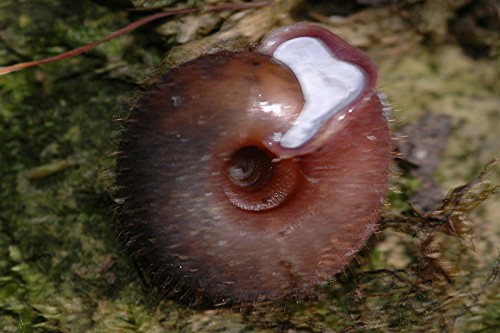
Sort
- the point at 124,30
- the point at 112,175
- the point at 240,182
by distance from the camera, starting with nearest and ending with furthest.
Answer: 1. the point at 240,182
2. the point at 112,175
3. the point at 124,30

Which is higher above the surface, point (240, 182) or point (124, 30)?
point (124, 30)

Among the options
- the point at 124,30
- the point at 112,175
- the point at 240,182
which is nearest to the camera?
the point at 240,182

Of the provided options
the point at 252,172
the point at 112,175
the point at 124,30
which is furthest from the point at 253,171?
the point at 124,30

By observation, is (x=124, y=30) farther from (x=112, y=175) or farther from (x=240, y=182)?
(x=240, y=182)

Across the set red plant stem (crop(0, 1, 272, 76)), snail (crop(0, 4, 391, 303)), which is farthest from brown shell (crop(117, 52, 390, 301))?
red plant stem (crop(0, 1, 272, 76))

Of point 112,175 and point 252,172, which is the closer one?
point 252,172

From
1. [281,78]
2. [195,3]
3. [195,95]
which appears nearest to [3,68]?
[195,3]

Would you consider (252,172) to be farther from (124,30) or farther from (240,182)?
(124,30)

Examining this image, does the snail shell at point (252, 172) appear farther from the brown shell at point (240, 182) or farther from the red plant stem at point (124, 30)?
the red plant stem at point (124, 30)

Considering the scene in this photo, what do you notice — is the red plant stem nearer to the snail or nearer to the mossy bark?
the mossy bark

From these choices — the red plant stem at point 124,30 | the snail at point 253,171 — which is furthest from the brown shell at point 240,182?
the red plant stem at point 124,30
